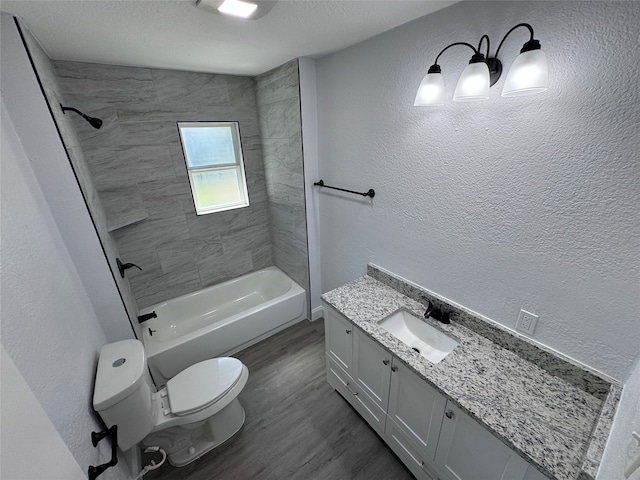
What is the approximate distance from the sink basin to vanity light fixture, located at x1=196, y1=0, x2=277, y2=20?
1623mm

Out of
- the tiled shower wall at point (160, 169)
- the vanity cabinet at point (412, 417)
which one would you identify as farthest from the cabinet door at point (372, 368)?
the tiled shower wall at point (160, 169)

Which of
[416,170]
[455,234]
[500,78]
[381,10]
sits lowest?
[455,234]

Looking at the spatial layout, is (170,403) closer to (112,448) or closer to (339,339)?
(112,448)

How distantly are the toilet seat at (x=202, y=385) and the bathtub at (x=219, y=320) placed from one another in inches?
18.3

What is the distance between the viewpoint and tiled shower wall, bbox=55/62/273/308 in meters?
1.94

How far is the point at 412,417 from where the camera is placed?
4.44 ft

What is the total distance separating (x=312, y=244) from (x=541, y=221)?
174 cm

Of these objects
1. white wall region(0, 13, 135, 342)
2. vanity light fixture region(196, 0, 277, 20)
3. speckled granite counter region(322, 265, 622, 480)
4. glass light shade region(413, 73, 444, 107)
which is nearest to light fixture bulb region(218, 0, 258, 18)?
vanity light fixture region(196, 0, 277, 20)

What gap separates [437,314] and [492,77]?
1.19m

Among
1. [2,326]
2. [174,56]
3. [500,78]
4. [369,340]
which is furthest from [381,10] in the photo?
[2,326]

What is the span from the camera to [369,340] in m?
1.48

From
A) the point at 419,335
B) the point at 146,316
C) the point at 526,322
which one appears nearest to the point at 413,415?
the point at 419,335

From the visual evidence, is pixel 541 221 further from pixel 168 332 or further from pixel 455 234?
pixel 168 332

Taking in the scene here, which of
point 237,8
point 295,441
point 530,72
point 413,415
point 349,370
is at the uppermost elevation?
point 237,8
